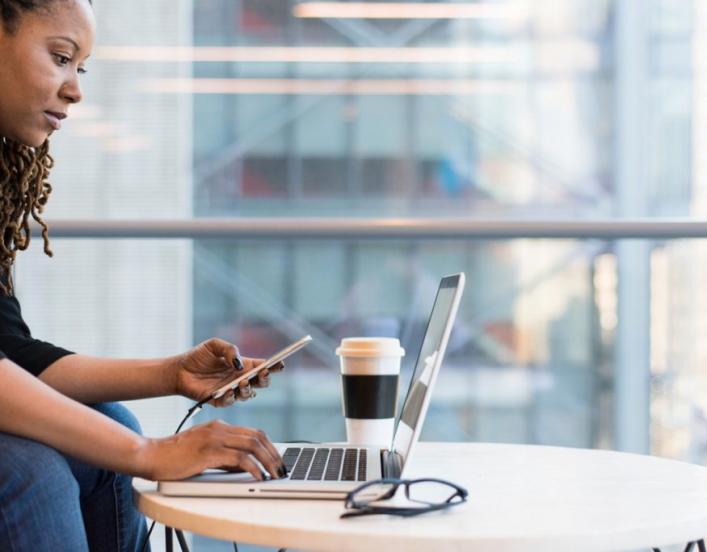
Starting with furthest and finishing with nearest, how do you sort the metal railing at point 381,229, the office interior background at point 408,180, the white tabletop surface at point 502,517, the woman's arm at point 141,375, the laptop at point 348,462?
the office interior background at point 408,180, the metal railing at point 381,229, the woman's arm at point 141,375, the laptop at point 348,462, the white tabletop surface at point 502,517

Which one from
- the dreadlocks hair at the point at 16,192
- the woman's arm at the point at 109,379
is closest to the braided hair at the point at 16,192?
the dreadlocks hair at the point at 16,192

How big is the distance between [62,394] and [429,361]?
0.33 m

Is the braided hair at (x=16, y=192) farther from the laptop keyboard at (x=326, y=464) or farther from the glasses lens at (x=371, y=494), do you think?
the glasses lens at (x=371, y=494)

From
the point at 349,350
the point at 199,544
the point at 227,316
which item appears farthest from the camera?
the point at 227,316

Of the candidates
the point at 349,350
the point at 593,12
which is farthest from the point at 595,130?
the point at 349,350

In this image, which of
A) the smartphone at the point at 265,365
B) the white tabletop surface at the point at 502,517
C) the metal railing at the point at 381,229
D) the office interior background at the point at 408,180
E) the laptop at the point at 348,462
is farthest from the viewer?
the office interior background at the point at 408,180

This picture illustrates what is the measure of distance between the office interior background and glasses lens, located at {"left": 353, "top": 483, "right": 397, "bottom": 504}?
1857 millimetres

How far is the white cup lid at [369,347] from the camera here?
35.9 inches

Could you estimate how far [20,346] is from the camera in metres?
0.97

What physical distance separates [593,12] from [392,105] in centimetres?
77

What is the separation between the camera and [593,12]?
3.15 metres

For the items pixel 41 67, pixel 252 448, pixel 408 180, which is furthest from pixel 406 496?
pixel 408 180

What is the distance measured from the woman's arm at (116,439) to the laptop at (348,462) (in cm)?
1

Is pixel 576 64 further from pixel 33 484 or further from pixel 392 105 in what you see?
pixel 33 484
